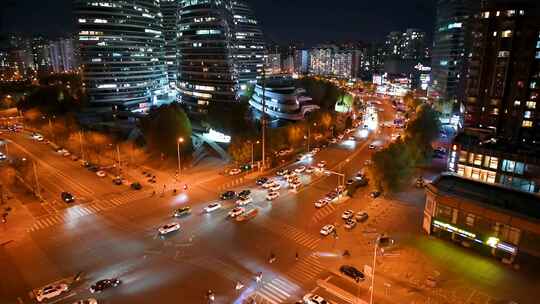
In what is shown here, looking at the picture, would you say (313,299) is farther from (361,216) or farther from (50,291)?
(50,291)

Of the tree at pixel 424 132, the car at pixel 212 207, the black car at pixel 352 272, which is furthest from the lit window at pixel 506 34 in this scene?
the car at pixel 212 207

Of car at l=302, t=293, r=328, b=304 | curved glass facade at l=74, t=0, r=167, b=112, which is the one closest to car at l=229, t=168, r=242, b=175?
car at l=302, t=293, r=328, b=304

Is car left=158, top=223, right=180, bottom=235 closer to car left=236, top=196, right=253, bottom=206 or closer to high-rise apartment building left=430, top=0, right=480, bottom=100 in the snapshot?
car left=236, top=196, right=253, bottom=206

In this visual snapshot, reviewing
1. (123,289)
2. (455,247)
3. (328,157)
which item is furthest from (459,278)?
(328,157)

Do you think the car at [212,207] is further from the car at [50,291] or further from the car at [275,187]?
the car at [50,291]

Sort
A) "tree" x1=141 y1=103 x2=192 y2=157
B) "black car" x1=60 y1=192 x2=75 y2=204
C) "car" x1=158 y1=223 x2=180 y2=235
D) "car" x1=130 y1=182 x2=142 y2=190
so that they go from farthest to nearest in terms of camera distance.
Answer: "tree" x1=141 y1=103 x2=192 y2=157 → "car" x1=130 y1=182 x2=142 y2=190 → "black car" x1=60 y1=192 x2=75 y2=204 → "car" x1=158 y1=223 x2=180 y2=235

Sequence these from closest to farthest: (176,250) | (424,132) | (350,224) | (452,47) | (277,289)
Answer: (277,289) < (176,250) < (350,224) < (424,132) < (452,47)

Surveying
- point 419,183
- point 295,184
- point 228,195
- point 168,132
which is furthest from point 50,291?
point 419,183
